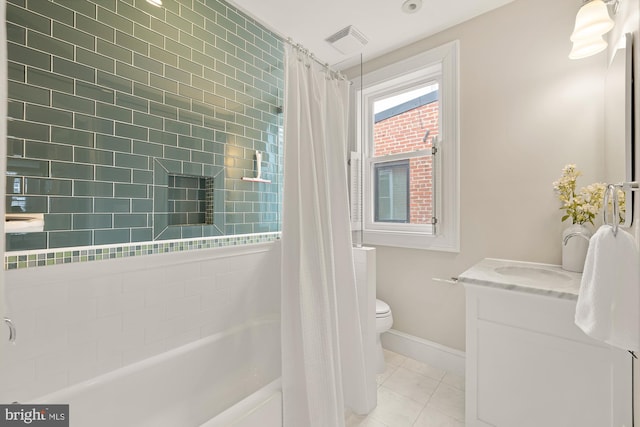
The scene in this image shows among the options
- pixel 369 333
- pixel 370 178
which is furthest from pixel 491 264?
pixel 370 178

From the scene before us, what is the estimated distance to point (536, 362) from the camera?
A: 1.33m

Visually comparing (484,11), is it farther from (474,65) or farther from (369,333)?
(369,333)

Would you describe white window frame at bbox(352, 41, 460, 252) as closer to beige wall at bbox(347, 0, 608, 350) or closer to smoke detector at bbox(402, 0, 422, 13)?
beige wall at bbox(347, 0, 608, 350)

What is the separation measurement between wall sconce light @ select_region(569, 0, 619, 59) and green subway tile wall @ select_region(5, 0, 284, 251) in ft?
6.14

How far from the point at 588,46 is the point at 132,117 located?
2.43 metres

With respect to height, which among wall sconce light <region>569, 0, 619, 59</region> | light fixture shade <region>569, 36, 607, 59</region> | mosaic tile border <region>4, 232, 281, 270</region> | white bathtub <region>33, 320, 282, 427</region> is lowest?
white bathtub <region>33, 320, 282, 427</region>

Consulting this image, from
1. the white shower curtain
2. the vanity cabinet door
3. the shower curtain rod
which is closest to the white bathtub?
the white shower curtain

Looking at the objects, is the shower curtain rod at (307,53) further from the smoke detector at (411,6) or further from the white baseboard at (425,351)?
the white baseboard at (425,351)

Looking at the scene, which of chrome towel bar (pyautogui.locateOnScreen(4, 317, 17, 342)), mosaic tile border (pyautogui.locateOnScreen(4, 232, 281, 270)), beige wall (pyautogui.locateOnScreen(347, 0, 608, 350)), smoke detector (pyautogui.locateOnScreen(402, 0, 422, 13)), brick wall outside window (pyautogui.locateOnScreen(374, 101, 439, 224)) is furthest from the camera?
brick wall outside window (pyautogui.locateOnScreen(374, 101, 439, 224))

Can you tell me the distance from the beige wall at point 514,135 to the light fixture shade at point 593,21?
0.30m

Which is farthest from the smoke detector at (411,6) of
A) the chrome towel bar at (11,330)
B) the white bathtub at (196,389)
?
the chrome towel bar at (11,330)

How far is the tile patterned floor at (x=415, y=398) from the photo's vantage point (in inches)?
65.0

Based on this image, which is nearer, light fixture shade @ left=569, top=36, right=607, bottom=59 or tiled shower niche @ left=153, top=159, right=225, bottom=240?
light fixture shade @ left=569, top=36, right=607, bottom=59

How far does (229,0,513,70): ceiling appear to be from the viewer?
1878mm
